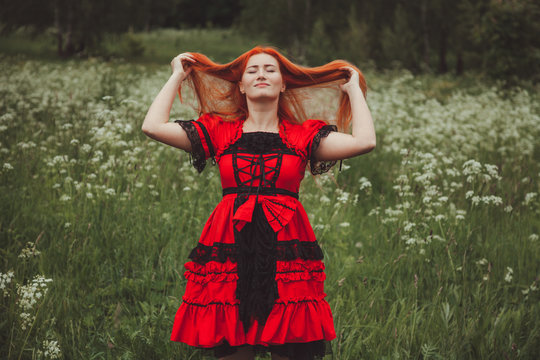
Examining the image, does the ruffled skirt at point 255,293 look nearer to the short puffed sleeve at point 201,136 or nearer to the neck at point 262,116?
the short puffed sleeve at point 201,136

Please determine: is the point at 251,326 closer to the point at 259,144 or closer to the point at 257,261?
the point at 257,261

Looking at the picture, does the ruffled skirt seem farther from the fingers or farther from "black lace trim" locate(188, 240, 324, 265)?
the fingers

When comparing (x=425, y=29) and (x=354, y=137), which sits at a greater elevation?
(x=425, y=29)

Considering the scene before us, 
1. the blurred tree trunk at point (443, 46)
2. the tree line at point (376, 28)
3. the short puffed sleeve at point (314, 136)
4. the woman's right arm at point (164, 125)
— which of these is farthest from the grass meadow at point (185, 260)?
the blurred tree trunk at point (443, 46)

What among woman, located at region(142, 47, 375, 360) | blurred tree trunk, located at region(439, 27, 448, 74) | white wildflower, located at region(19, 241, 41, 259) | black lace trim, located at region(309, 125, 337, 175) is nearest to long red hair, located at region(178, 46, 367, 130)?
woman, located at region(142, 47, 375, 360)

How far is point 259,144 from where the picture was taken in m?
2.60

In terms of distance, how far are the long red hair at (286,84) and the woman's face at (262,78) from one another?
0.25 ft

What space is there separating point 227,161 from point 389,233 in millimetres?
2595

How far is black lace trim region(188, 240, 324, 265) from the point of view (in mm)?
2436

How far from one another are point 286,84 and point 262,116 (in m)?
0.34

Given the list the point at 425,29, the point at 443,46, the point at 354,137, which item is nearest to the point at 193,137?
the point at 354,137

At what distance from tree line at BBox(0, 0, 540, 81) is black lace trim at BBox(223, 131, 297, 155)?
42.4 feet

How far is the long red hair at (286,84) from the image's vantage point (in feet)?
9.23

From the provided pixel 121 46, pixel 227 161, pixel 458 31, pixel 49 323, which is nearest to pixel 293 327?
pixel 227 161
